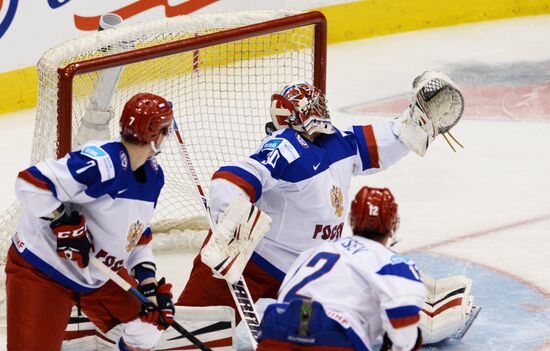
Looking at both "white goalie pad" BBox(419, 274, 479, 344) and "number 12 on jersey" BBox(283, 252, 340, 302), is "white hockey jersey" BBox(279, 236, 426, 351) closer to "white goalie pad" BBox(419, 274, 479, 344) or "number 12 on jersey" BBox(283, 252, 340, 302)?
"number 12 on jersey" BBox(283, 252, 340, 302)

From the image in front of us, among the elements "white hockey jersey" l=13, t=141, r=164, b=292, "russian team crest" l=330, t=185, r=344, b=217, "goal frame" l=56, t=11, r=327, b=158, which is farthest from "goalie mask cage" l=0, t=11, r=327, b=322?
"russian team crest" l=330, t=185, r=344, b=217

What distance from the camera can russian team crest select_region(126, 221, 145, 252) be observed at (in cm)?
372

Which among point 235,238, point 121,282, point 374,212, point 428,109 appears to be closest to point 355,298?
point 374,212

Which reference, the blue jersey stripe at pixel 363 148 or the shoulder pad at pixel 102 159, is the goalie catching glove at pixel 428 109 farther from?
the shoulder pad at pixel 102 159

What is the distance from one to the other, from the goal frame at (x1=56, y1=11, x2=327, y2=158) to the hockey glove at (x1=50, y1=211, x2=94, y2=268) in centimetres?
80

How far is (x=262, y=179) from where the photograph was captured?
155 inches

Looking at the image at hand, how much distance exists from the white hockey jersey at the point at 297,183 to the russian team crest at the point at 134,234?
0.85ft

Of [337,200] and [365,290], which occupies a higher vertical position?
[337,200]

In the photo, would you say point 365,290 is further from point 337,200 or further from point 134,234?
point 337,200

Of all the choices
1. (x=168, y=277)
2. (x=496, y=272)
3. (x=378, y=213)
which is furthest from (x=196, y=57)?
(x=378, y=213)

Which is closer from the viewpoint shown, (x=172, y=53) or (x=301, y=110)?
(x=301, y=110)

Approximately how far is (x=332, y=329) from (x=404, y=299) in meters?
0.19

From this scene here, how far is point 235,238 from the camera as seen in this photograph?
3.82 m

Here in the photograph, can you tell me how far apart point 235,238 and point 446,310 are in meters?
0.92
